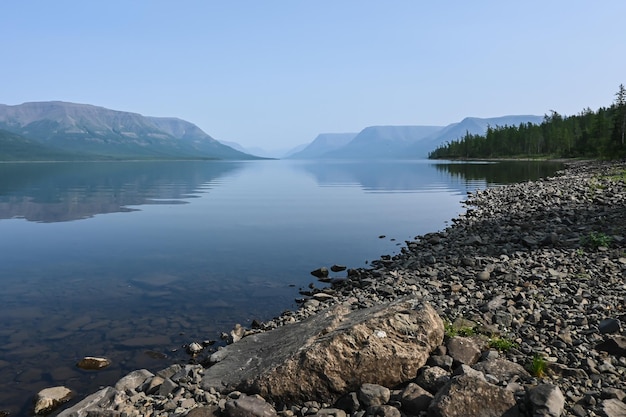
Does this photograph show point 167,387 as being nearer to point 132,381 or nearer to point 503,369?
point 132,381

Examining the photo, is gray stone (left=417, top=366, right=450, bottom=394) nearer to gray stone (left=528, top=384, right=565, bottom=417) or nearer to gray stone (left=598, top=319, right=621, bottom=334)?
gray stone (left=528, top=384, right=565, bottom=417)

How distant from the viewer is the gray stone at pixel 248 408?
8.21 metres

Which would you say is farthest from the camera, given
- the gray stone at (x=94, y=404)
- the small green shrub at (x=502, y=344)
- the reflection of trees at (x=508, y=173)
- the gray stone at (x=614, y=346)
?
the reflection of trees at (x=508, y=173)

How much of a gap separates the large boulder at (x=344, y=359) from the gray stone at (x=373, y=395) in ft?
1.19

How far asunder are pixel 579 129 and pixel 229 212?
180 meters

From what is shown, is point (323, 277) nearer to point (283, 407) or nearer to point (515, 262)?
point (515, 262)

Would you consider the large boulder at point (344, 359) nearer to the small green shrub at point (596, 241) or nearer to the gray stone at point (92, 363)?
the gray stone at point (92, 363)

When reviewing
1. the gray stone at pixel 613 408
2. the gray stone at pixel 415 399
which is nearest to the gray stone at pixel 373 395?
the gray stone at pixel 415 399

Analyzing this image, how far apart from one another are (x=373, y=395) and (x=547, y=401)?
3.06m

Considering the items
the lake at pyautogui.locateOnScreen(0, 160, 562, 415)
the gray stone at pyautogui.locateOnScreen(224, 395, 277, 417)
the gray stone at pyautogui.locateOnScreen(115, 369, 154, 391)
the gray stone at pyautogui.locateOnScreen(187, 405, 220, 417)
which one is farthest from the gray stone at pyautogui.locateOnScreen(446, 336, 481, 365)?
the lake at pyautogui.locateOnScreen(0, 160, 562, 415)

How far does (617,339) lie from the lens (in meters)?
9.60

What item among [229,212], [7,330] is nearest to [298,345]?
[7,330]

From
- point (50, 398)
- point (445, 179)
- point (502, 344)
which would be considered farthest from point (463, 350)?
point (445, 179)

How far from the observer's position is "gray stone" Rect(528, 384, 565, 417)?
721 centimetres
